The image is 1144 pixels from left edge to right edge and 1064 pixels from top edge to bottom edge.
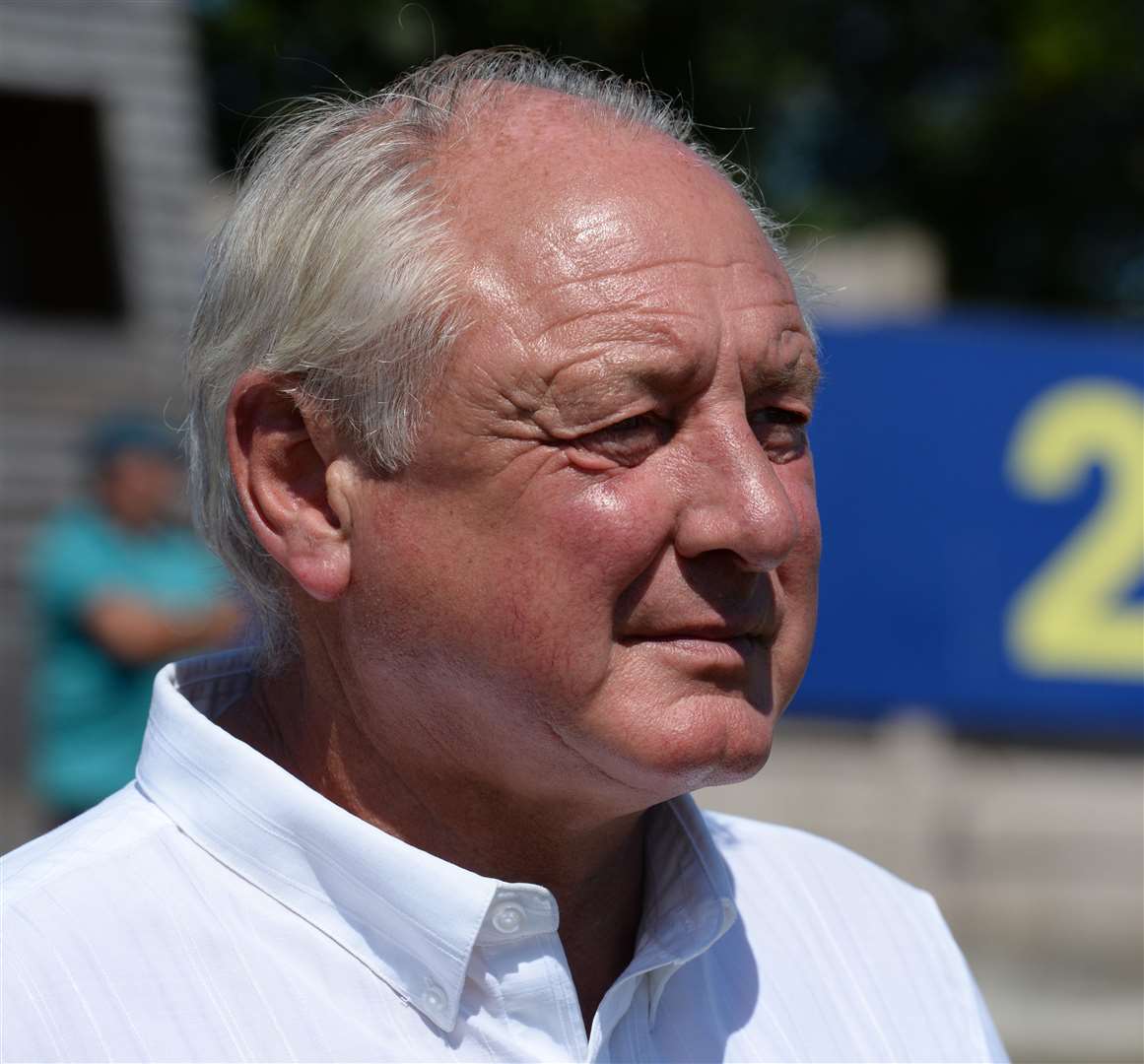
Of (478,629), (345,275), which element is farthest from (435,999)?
(345,275)

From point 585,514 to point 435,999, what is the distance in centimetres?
46

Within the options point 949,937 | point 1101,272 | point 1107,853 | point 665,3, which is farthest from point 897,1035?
point 1101,272

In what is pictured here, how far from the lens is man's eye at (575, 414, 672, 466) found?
1558 mm

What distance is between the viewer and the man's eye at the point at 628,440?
156 centimetres


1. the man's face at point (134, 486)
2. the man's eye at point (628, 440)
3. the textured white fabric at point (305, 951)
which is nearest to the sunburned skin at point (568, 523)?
the man's eye at point (628, 440)

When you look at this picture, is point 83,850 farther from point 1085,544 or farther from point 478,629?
point 1085,544

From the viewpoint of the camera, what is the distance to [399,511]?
1.59 meters

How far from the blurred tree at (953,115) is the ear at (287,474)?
13801 mm

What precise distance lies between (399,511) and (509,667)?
19 centimetres

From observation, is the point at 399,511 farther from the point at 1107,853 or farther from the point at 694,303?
the point at 1107,853

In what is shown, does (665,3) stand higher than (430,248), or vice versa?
(430,248)

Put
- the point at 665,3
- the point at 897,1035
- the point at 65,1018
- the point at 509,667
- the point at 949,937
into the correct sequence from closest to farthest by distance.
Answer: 1. the point at 65,1018
2. the point at 509,667
3. the point at 897,1035
4. the point at 949,937
5. the point at 665,3

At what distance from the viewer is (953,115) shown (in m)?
19.1

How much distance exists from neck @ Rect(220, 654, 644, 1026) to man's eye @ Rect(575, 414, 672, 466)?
1.10ft
